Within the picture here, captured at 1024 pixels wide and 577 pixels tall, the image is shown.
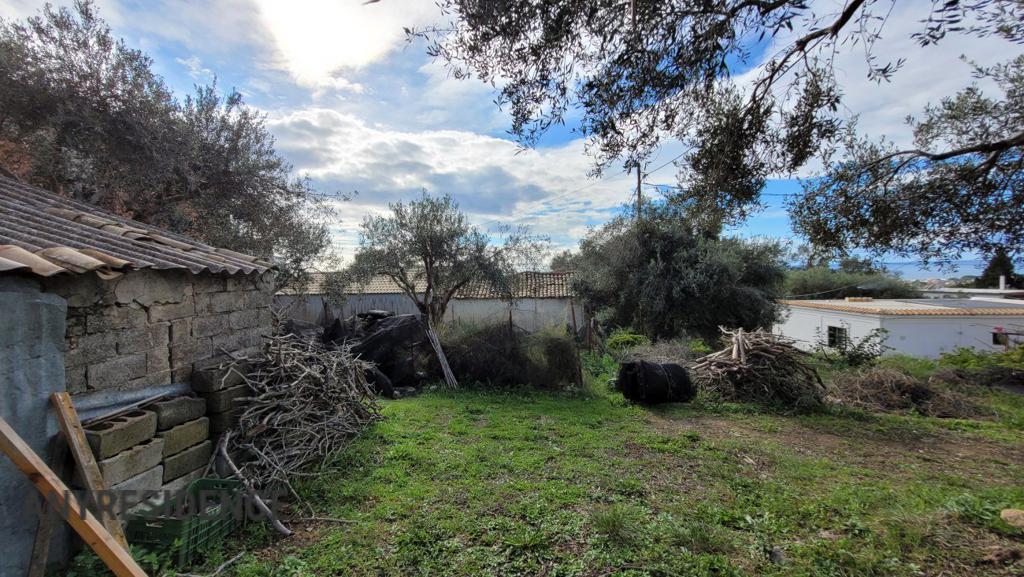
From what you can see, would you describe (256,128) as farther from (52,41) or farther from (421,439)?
(421,439)

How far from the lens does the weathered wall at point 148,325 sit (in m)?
2.91

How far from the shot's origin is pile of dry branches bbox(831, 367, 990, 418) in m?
7.55

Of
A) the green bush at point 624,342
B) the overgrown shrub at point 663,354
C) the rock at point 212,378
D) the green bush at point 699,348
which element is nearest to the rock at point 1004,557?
the rock at point 212,378

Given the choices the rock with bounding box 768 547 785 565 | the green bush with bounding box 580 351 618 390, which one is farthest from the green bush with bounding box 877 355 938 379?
the rock with bounding box 768 547 785 565

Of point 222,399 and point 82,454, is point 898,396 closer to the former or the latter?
point 222,399

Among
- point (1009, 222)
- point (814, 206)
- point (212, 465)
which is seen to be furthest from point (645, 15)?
point (212, 465)

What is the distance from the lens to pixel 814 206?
4750 mm

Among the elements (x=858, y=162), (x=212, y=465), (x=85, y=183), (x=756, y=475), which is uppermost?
(x=85, y=183)

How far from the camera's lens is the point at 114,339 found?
3.15 meters

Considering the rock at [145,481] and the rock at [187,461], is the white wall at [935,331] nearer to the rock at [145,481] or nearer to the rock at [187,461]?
the rock at [187,461]

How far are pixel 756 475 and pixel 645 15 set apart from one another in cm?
471

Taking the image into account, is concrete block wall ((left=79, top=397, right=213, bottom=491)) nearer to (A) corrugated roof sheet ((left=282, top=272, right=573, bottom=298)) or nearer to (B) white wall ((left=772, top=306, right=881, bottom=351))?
(A) corrugated roof sheet ((left=282, top=272, right=573, bottom=298))

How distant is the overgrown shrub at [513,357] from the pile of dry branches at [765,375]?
Result: 2.86 meters

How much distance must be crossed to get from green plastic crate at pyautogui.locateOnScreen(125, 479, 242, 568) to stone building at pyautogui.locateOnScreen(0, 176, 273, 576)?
267mm
